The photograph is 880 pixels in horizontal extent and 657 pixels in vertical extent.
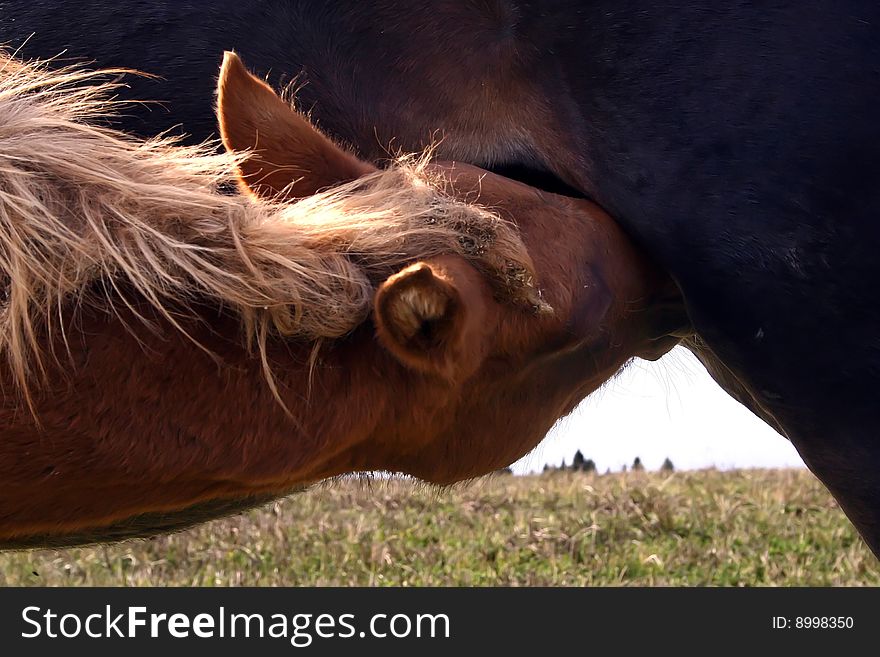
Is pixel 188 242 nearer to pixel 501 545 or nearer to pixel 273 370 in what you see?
pixel 273 370

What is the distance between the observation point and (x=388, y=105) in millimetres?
2234

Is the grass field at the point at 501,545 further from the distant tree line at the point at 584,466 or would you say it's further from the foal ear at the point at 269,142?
the foal ear at the point at 269,142

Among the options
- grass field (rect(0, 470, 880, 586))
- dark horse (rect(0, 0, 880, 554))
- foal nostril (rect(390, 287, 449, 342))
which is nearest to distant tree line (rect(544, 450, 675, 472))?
grass field (rect(0, 470, 880, 586))

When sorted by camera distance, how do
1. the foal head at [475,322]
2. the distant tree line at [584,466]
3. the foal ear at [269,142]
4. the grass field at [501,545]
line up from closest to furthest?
the foal head at [475,322] → the foal ear at [269,142] → the grass field at [501,545] → the distant tree line at [584,466]

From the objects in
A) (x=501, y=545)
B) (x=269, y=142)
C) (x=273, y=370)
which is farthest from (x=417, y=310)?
(x=501, y=545)

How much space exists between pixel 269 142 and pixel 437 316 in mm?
447

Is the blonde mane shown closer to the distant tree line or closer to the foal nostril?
the foal nostril

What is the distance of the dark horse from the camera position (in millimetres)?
1786

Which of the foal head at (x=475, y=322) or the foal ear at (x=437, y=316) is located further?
the foal head at (x=475, y=322)

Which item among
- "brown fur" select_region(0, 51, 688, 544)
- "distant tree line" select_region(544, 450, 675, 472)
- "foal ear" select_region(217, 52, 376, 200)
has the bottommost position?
"brown fur" select_region(0, 51, 688, 544)

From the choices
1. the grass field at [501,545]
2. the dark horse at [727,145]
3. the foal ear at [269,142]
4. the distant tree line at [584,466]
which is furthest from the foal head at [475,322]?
the distant tree line at [584,466]

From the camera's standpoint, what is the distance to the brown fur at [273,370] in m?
1.40

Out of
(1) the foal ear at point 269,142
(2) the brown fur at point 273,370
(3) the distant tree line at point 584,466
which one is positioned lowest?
(2) the brown fur at point 273,370

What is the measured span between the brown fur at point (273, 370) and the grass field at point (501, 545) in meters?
2.11
